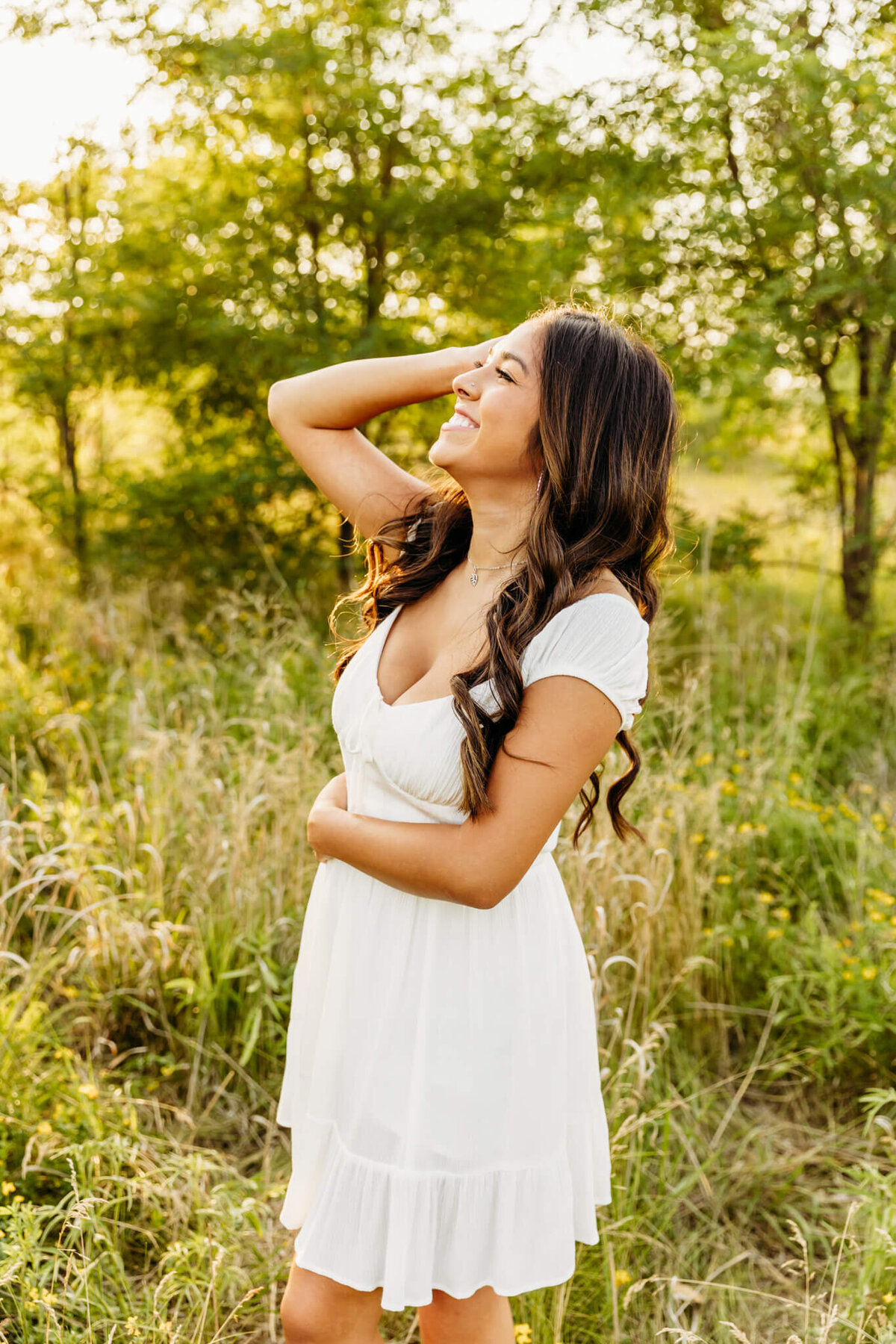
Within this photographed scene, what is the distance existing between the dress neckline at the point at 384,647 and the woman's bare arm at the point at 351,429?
213 millimetres

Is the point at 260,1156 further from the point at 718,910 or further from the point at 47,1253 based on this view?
the point at 718,910

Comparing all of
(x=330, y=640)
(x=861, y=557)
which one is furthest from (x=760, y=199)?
(x=330, y=640)

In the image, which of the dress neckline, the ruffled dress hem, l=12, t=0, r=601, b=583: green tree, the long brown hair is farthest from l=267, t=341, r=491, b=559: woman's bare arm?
l=12, t=0, r=601, b=583: green tree

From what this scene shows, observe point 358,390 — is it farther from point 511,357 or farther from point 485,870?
point 485,870

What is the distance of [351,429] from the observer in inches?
78.7

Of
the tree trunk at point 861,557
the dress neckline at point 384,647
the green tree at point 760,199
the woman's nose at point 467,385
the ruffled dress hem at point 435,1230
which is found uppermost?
the green tree at point 760,199

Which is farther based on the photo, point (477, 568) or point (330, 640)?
point (330, 640)

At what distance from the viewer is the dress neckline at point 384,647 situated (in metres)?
1.46

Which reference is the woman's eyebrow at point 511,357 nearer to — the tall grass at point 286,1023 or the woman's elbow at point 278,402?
the woman's elbow at point 278,402

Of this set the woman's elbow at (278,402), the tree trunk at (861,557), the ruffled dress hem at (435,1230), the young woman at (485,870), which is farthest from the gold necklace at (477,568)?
the tree trunk at (861,557)

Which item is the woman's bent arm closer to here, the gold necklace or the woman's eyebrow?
the woman's eyebrow

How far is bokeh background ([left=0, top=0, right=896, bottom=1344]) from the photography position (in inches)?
88.0

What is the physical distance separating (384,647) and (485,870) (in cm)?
45

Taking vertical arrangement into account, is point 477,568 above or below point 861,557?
above
